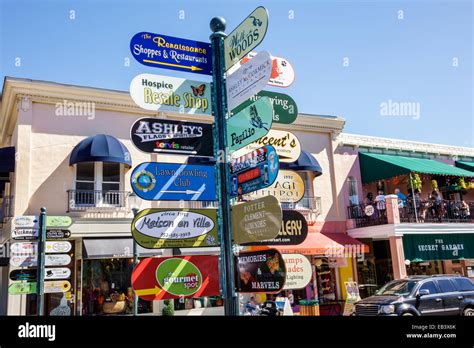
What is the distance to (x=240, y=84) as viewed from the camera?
457 centimetres

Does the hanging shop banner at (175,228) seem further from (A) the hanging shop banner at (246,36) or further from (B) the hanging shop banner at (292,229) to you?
(A) the hanging shop banner at (246,36)

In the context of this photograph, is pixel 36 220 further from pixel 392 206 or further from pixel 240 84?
pixel 392 206

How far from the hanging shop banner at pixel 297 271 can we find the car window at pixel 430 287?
27.0ft

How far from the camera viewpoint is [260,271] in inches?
166

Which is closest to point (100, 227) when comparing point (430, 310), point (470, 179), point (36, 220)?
point (36, 220)

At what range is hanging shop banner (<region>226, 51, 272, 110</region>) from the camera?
14.3 feet

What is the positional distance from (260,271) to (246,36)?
2.40 meters

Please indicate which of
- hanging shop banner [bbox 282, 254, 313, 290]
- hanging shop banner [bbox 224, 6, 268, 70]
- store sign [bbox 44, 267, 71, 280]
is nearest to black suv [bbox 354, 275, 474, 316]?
hanging shop banner [bbox 282, 254, 313, 290]

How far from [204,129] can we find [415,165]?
16054mm

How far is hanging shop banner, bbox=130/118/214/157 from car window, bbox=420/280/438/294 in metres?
8.82

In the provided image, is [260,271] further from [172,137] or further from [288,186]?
[172,137]

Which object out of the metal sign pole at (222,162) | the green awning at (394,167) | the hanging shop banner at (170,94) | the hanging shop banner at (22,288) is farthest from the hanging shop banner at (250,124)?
the green awning at (394,167)

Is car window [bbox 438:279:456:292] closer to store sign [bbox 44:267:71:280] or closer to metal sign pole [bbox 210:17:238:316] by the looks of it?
metal sign pole [bbox 210:17:238:316]

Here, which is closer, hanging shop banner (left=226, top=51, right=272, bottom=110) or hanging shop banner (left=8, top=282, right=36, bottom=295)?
hanging shop banner (left=226, top=51, right=272, bottom=110)
